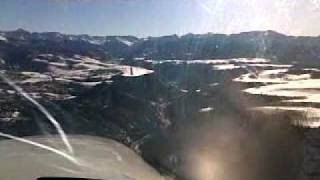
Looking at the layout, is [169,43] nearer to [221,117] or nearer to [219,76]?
[219,76]

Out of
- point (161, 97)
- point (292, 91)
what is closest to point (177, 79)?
point (161, 97)

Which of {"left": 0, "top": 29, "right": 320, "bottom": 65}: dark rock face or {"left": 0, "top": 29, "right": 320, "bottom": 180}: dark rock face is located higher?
{"left": 0, "top": 29, "right": 320, "bottom": 65}: dark rock face

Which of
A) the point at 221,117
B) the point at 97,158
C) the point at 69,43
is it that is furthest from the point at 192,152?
the point at 97,158

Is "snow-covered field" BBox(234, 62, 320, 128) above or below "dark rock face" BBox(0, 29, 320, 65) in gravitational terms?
below

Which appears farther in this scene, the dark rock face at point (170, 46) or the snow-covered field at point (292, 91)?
the snow-covered field at point (292, 91)

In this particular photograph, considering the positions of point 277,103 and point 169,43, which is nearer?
point 169,43

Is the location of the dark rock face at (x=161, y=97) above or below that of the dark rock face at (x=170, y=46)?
below

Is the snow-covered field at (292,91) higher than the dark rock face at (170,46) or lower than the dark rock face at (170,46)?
lower

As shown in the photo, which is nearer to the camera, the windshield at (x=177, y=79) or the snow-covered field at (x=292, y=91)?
the windshield at (x=177, y=79)

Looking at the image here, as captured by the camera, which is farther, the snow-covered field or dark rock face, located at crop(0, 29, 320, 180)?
the snow-covered field
